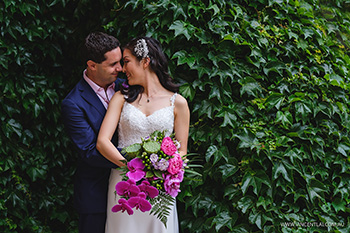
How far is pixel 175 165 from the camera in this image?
2193 mm

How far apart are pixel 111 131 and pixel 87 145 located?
21cm

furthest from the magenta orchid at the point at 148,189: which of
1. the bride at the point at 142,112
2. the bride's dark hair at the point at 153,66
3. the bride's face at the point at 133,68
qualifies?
the bride's face at the point at 133,68

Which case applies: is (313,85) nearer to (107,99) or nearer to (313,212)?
(313,212)

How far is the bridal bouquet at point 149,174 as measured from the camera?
2.18 meters

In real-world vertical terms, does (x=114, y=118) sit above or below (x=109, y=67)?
below

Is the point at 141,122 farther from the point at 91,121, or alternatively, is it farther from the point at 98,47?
the point at 98,47

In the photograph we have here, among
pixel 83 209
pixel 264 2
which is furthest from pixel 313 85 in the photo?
pixel 83 209

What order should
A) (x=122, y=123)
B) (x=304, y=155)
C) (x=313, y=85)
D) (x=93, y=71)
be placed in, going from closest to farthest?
1. (x=122, y=123)
2. (x=93, y=71)
3. (x=304, y=155)
4. (x=313, y=85)

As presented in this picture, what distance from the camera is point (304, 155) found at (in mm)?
3113

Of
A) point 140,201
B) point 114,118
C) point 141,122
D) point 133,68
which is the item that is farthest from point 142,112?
point 140,201

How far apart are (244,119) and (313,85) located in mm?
721

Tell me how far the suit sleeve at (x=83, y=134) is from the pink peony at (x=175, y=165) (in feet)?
1.91

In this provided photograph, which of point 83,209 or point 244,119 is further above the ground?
point 244,119

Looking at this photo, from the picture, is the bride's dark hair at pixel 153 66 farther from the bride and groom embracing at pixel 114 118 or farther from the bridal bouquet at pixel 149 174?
the bridal bouquet at pixel 149 174
